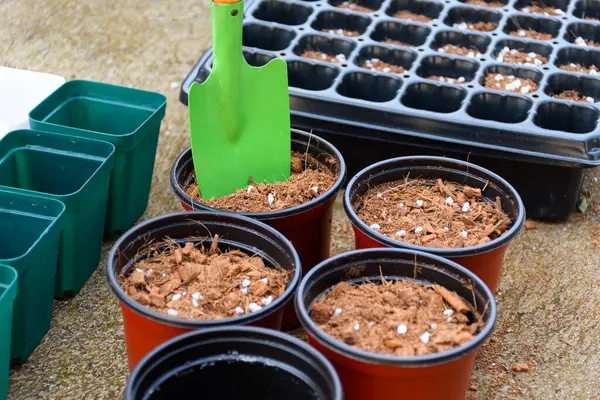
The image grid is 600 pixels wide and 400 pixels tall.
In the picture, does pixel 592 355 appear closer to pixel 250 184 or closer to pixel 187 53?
pixel 250 184

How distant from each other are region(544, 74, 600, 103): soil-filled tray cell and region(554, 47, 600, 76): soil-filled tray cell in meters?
0.15

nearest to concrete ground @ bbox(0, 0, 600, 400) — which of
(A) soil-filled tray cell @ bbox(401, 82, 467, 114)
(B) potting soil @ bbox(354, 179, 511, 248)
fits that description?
(B) potting soil @ bbox(354, 179, 511, 248)

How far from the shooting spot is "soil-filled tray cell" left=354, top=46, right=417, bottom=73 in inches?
116

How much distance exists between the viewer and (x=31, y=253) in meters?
1.92

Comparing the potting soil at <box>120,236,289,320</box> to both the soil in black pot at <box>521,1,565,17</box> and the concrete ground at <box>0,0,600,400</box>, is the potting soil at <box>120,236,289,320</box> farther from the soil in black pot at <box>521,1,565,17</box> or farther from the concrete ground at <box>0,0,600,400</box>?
the soil in black pot at <box>521,1,565,17</box>

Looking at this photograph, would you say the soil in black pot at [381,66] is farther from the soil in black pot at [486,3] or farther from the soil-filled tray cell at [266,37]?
the soil in black pot at [486,3]

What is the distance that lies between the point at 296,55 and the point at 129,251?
4.09ft

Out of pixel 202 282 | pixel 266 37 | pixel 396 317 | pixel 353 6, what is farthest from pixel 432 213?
pixel 353 6

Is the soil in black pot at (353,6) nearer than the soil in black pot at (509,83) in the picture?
No

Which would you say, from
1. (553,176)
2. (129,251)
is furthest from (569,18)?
(129,251)

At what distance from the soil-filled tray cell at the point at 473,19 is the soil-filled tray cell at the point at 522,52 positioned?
19 cm

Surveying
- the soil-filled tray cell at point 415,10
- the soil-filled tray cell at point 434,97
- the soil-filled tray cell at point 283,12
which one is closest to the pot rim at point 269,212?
the soil-filled tray cell at point 434,97

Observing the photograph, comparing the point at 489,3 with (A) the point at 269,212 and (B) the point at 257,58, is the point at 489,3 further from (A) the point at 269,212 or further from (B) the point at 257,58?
(A) the point at 269,212

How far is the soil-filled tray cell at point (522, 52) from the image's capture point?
118 inches
